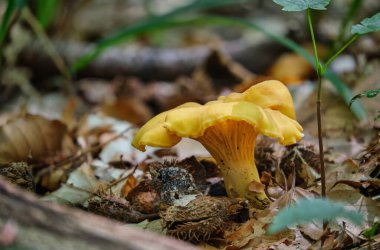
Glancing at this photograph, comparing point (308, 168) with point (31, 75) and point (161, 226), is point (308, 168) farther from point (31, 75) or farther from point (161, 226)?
point (31, 75)

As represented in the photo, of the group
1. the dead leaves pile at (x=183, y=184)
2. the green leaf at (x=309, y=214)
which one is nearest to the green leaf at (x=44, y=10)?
the dead leaves pile at (x=183, y=184)

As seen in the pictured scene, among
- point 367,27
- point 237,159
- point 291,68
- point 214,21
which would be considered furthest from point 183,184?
point 291,68

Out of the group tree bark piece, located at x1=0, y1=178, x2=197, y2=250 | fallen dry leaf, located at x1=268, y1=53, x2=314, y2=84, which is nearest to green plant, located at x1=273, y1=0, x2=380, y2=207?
tree bark piece, located at x1=0, y1=178, x2=197, y2=250

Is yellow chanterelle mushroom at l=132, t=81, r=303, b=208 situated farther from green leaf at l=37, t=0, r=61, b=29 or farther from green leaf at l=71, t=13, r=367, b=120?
green leaf at l=37, t=0, r=61, b=29

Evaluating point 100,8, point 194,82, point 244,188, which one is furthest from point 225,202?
point 100,8

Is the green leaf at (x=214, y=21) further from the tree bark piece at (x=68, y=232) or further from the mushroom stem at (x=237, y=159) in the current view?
the tree bark piece at (x=68, y=232)
